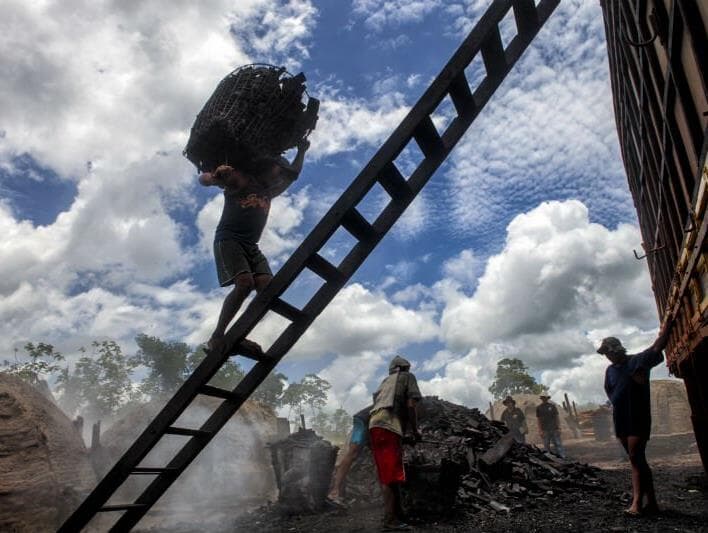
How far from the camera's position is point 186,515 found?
32.4ft

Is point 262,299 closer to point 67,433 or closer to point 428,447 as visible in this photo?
point 428,447

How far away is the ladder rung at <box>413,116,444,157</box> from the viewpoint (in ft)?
9.67

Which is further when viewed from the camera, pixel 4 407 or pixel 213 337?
pixel 4 407

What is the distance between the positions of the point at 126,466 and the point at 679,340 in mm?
4861

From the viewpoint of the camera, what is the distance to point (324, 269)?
3.03 metres

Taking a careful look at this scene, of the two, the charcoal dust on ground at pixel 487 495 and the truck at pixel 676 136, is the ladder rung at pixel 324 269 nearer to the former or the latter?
the truck at pixel 676 136

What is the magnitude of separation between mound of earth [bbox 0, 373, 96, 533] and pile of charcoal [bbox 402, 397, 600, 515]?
18.5 ft

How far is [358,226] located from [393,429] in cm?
256

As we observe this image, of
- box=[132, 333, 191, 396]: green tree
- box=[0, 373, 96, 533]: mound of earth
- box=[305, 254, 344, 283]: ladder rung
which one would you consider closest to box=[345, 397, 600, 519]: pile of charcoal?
box=[305, 254, 344, 283]: ladder rung

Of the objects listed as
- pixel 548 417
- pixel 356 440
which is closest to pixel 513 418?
pixel 548 417

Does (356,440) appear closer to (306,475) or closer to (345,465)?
(345,465)

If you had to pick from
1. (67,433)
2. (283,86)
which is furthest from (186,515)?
(283,86)

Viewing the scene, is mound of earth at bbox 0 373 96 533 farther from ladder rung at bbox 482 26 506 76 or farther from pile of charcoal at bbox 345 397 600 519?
ladder rung at bbox 482 26 506 76

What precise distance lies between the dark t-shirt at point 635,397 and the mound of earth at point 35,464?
26.2 ft
